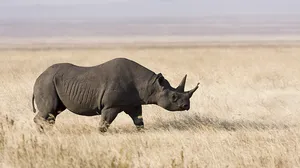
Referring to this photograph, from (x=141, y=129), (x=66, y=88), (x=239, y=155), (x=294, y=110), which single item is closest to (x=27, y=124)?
(x=66, y=88)

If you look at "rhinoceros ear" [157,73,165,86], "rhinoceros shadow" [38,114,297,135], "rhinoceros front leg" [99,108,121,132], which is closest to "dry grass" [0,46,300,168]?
"rhinoceros shadow" [38,114,297,135]

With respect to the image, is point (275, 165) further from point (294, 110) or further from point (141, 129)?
point (294, 110)

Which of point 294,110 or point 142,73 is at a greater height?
point 142,73

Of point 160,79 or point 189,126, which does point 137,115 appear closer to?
point 160,79

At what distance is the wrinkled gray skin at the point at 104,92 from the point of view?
13.1 meters

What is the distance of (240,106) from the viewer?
1739cm

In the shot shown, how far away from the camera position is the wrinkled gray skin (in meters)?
13.1

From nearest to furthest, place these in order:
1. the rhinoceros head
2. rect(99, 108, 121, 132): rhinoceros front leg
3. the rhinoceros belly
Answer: rect(99, 108, 121, 132): rhinoceros front leg, the rhinoceros belly, the rhinoceros head

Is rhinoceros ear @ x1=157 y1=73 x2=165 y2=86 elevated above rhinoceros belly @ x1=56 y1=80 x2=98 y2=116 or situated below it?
above

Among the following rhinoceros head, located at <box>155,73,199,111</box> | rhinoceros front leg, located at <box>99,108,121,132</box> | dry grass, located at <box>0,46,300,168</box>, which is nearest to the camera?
dry grass, located at <box>0,46,300,168</box>

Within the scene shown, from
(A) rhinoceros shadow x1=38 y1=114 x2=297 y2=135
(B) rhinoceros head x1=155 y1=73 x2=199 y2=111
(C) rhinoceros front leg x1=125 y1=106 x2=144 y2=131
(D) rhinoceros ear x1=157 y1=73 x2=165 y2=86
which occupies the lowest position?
(A) rhinoceros shadow x1=38 y1=114 x2=297 y2=135

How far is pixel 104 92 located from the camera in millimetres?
13117

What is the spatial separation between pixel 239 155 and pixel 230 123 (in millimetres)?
4253

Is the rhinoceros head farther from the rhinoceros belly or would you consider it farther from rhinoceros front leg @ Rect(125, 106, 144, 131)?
the rhinoceros belly
